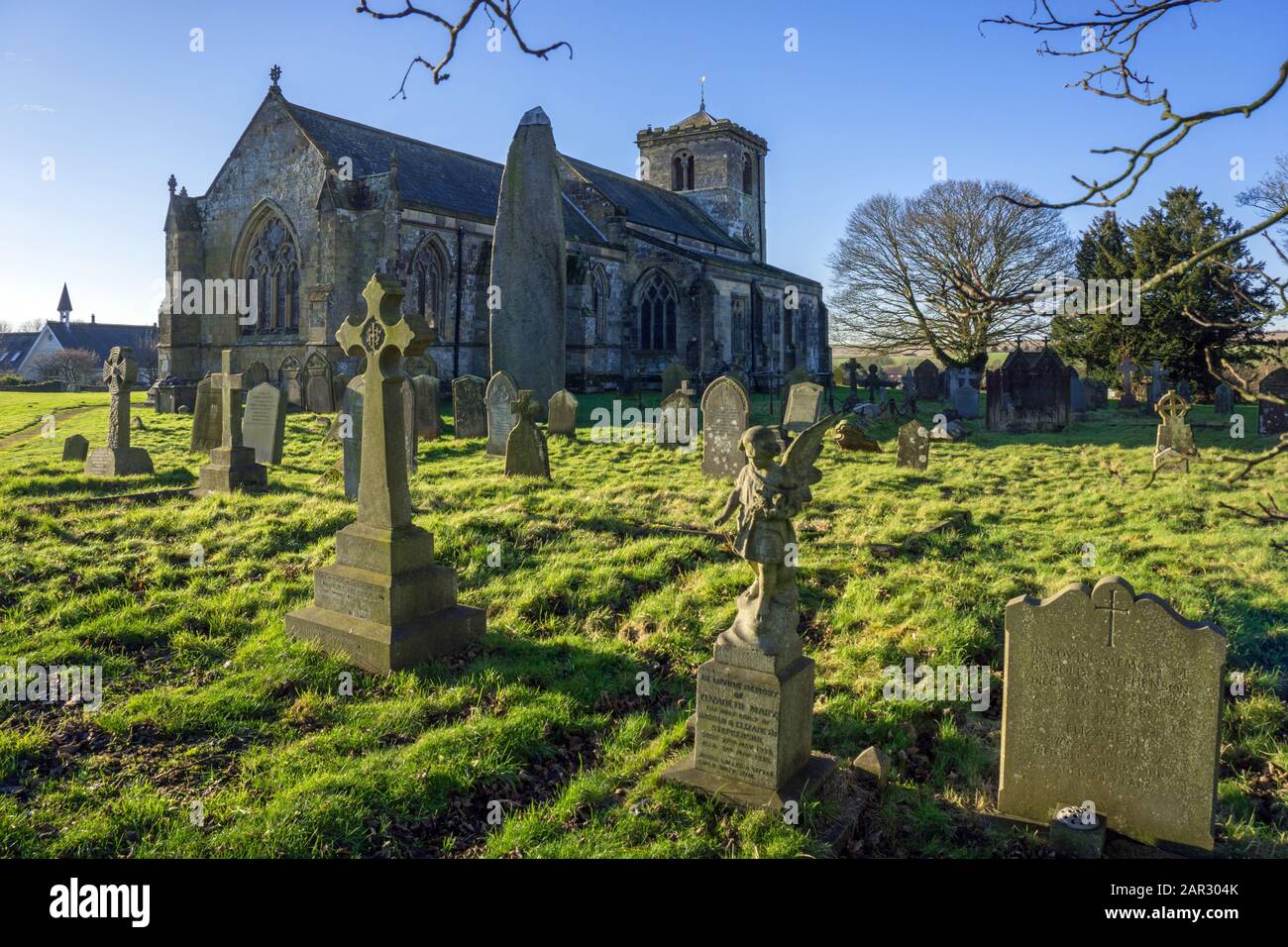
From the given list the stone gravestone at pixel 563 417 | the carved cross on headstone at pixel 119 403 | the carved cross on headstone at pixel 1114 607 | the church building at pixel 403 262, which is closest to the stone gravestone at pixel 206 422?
the carved cross on headstone at pixel 119 403

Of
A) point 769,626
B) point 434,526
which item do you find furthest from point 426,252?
point 769,626

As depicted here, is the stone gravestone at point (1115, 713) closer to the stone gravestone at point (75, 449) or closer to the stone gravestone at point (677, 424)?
the stone gravestone at point (677, 424)

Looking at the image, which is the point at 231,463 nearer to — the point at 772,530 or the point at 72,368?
the point at 772,530

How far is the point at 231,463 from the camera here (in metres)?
9.77

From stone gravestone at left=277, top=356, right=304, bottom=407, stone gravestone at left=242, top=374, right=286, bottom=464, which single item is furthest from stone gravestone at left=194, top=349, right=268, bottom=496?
stone gravestone at left=277, top=356, right=304, bottom=407

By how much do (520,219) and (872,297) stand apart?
21.9m

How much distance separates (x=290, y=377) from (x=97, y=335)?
182ft

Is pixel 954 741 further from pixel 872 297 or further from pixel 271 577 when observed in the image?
pixel 872 297

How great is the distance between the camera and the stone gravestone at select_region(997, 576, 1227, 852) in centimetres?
338

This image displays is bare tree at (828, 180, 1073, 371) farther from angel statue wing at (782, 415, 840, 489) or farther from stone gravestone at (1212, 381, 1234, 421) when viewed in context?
angel statue wing at (782, 415, 840, 489)

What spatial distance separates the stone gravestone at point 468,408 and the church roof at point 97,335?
58.4 m

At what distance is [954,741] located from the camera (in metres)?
4.35

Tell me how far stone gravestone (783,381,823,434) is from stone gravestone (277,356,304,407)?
11709 millimetres

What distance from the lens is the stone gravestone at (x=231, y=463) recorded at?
384 inches
